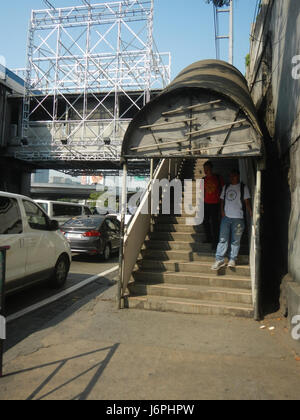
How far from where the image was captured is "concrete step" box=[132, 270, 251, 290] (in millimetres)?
5852

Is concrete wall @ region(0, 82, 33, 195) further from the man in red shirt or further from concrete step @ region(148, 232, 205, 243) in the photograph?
the man in red shirt

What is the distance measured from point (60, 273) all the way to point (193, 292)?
3073mm

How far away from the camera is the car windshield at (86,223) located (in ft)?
35.1

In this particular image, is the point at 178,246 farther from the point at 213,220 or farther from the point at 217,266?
the point at 217,266

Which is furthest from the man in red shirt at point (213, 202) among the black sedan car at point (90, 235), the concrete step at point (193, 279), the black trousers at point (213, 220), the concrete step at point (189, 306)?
the black sedan car at point (90, 235)

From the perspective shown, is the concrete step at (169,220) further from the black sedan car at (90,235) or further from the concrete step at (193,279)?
the black sedan car at (90,235)

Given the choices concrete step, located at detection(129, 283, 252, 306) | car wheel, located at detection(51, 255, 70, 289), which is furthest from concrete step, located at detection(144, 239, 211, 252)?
car wheel, located at detection(51, 255, 70, 289)

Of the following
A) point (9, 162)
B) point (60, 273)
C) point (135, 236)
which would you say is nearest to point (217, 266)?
point (135, 236)

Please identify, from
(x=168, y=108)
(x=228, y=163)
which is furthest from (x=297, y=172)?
(x=228, y=163)

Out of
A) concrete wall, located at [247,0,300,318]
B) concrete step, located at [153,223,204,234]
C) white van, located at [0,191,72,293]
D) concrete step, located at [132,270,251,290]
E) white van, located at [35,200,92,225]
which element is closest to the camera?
concrete wall, located at [247,0,300,318]

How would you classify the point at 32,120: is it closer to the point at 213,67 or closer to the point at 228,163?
the point at 228,163

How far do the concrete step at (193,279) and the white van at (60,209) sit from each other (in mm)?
8332

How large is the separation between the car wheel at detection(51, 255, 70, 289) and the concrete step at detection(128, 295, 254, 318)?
6.59 ft

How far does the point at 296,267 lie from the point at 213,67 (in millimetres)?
4828
